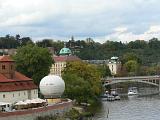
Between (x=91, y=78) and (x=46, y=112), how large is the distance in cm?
3195

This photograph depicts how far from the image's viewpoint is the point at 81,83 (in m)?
74.9

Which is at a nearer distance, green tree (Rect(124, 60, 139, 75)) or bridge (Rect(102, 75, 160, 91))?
bridge (Rect(102, 75, 160, 91))

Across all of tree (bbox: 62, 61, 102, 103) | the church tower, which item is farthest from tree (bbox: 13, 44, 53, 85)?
the church tower

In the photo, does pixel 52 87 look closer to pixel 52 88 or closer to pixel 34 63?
pixel 52 88

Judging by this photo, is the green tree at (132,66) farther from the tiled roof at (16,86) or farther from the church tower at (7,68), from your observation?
the church tower at (7,68)

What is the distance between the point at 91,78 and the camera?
8700 cm

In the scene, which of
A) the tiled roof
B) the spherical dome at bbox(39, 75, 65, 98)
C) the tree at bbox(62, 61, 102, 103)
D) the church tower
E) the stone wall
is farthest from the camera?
the tree at bbox(62, 61, 102, 103)

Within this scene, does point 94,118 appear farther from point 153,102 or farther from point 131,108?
point 153,102

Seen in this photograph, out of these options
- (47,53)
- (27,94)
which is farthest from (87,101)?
(27,94)

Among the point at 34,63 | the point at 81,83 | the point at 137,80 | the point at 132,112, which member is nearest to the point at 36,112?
Result: the point at 132,112

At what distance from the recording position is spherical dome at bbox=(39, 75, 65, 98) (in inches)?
2520

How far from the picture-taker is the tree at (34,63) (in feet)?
254

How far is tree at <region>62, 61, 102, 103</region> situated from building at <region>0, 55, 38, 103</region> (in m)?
6.67

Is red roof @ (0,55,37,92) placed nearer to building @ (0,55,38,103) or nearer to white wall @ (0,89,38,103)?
building @ (0,55,38,103)
